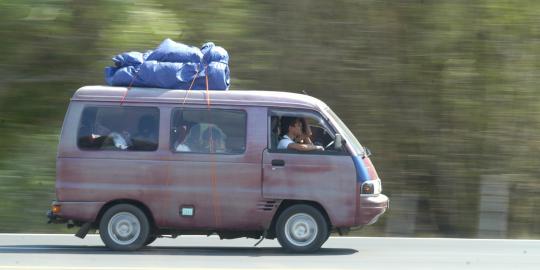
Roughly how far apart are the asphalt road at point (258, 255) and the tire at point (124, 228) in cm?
15

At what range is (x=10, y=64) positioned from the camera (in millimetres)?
15711

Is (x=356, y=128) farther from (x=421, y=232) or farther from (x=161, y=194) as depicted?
(x=161, y=194)

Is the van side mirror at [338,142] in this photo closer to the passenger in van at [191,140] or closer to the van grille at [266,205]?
the van grille at [266,205]

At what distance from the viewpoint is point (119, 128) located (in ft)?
35.2

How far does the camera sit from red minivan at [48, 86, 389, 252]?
34.6ft

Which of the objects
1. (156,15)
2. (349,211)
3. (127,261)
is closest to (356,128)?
(156,15)

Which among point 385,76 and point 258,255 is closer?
point 258,255

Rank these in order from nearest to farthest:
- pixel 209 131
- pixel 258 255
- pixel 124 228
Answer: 1. pixel 258 255
2. pixel 209 131
3. pixel 124 228

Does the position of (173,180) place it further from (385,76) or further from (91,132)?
(385,76)

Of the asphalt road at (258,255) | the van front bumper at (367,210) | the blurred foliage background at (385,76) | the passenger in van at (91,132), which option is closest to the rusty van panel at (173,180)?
the passenger in van at (91,132)

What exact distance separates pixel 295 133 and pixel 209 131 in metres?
1.02

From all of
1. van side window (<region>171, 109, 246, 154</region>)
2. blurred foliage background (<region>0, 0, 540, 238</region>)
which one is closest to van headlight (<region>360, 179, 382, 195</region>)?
van side window (<region>171, 109, 246, 154</region>)

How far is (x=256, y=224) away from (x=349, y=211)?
1.10 m

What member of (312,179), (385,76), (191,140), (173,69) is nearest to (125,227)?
(191,140)
